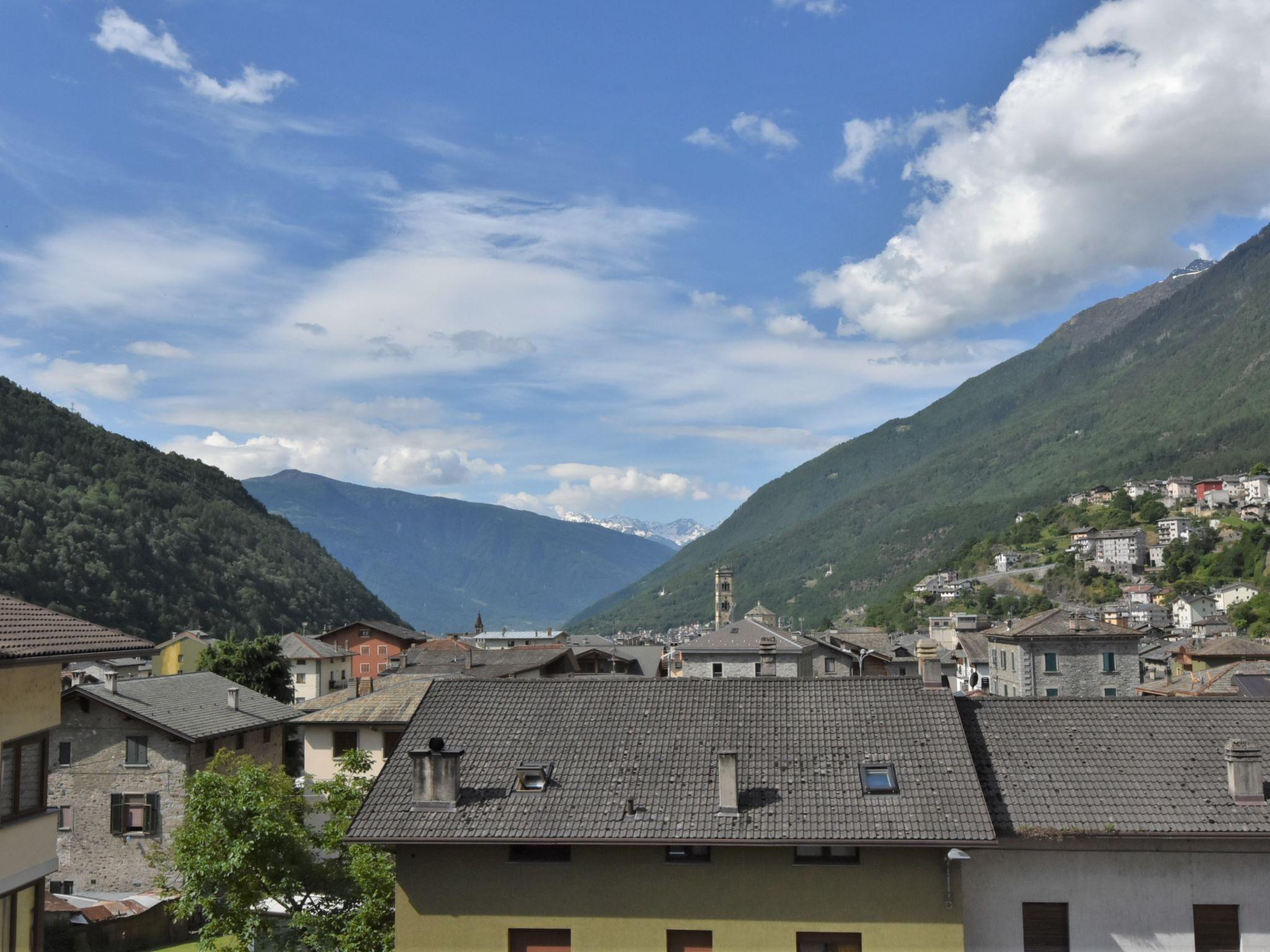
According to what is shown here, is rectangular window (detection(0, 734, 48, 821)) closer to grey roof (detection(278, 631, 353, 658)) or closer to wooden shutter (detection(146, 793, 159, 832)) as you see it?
wooden shutter (detection(146, 793, 159, 832))

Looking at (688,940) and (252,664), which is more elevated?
(252,664)

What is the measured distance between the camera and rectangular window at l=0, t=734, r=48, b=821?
13844mm

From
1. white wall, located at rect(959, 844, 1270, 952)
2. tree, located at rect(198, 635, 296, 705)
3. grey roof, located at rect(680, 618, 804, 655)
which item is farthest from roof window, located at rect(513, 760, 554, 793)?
tree, located at rect(198, 635, 296, 705)

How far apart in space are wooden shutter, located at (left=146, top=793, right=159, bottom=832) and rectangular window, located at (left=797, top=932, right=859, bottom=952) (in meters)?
27.9

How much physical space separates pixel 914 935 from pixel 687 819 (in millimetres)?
4062

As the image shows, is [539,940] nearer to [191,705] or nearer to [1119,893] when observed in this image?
[1119,893]

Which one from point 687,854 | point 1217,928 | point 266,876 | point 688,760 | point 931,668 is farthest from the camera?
point 931,668

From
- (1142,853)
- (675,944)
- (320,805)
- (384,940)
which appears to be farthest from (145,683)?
(1142,853)

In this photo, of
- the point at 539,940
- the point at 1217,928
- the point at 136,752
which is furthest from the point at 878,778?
the point at 136,752

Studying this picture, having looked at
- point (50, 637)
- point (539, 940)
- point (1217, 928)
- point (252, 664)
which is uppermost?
point (50, 637)

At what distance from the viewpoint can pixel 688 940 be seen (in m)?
17.3

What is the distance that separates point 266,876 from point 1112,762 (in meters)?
15.6

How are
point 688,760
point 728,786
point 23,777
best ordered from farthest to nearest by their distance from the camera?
point 688,760 → point 728,786 → point 23,777

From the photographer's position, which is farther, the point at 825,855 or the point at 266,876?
the point at 266,876
